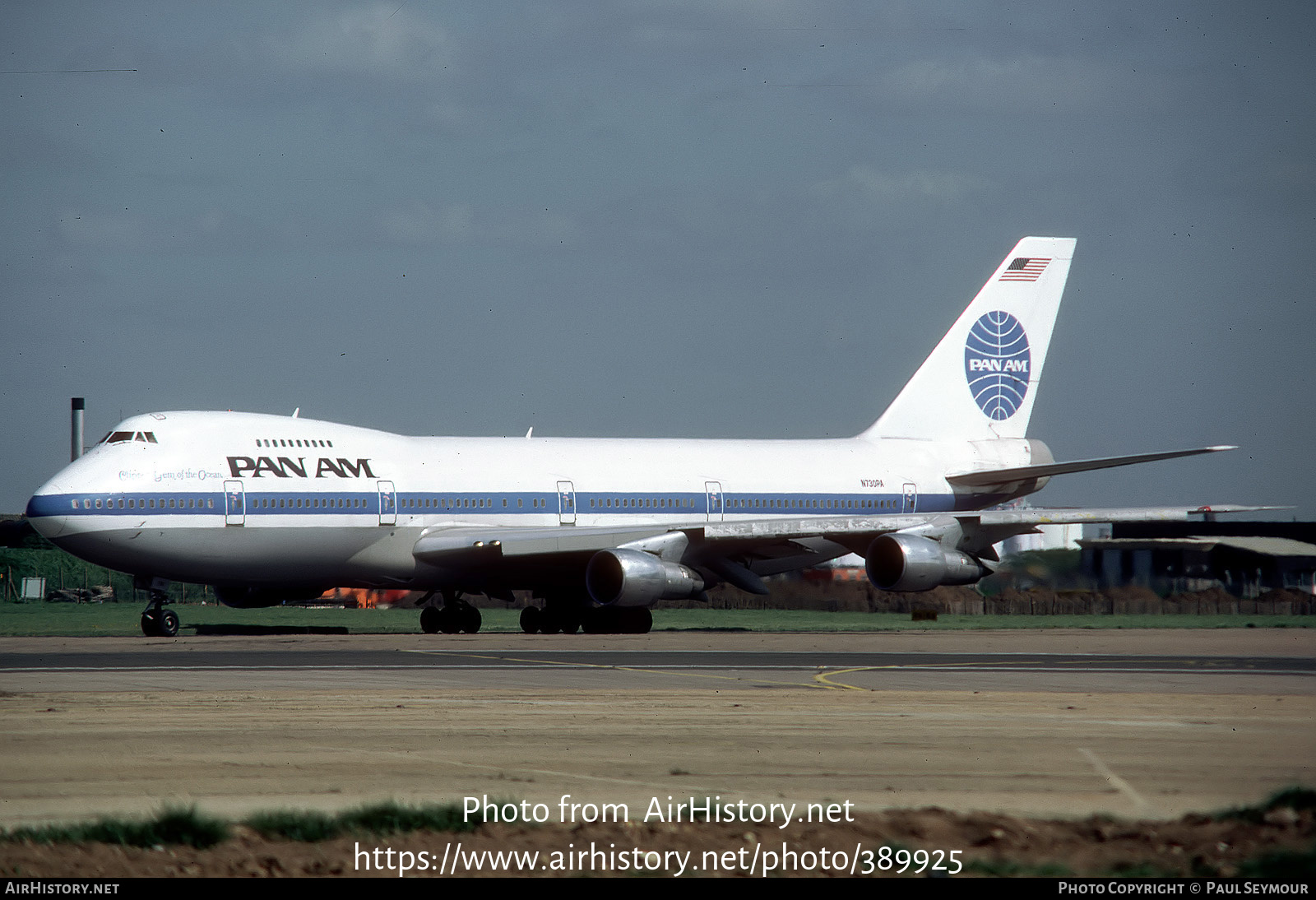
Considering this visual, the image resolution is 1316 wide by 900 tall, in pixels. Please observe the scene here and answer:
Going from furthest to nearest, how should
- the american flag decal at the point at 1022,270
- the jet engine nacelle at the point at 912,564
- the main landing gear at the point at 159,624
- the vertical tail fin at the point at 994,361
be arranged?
the american flag decal at the point at 1022,270 → the vertical tail fin at the point at 994,361 → the jet engine nacelle at the point at 912,564 → the main landing gear at the point at 159,624

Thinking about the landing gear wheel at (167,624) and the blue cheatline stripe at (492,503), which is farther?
the landing gear wheel at (167,624)

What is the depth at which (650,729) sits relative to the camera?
14961 millimetres

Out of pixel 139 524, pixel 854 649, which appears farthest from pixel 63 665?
→ pixel 854 649

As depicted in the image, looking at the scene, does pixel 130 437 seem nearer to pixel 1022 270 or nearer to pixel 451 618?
pixel 451 618

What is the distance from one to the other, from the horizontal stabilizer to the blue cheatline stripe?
62 centimetres

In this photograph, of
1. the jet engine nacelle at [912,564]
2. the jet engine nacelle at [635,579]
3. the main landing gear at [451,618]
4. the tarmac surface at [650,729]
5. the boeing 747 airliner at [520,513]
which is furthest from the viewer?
Answer: the main landing gear at [451,618]

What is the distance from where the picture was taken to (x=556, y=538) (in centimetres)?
3459

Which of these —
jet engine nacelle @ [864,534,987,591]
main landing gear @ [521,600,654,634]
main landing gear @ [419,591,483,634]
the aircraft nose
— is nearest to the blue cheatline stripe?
the aircraft nose

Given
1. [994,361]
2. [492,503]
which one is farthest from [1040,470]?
[492,503]

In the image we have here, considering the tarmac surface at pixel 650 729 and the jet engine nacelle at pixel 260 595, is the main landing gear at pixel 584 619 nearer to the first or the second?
the jet engine nacelle at pixel 260 595

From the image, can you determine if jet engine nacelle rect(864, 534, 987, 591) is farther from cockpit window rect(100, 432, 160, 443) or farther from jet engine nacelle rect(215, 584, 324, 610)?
cockpit window rect(100, 432, 160, 443)

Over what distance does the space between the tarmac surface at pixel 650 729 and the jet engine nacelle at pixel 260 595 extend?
949 cm

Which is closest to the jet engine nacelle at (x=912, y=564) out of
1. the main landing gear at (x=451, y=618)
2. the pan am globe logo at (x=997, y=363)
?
the main landing gear at (x=451, y=618)

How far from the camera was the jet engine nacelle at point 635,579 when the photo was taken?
33.3m
